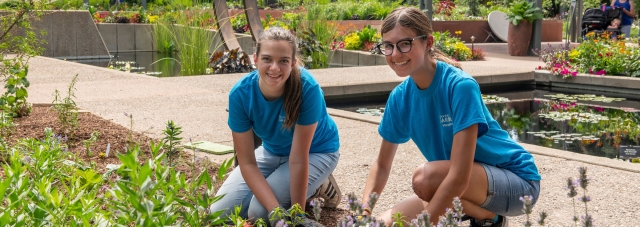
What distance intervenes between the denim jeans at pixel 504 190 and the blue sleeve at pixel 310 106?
714 mm

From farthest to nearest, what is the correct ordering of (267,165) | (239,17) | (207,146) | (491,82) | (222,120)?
(239,17), (491,82), (222,120), (207,146), (267,165)

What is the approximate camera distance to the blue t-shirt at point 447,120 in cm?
265

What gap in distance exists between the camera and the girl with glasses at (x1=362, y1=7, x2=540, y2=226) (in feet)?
8.62

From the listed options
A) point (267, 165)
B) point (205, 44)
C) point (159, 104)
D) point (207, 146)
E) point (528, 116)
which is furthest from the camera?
point (205, 44)

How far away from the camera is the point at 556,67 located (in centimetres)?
1033

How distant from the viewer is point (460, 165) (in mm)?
2598

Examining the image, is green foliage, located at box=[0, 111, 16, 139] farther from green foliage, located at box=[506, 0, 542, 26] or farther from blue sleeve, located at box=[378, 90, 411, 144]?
green foliage, located at box=[506, 0, 542, 26]

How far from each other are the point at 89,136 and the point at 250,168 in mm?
2390

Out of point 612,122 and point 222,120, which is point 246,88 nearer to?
point 222,120

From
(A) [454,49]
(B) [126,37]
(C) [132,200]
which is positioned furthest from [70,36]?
(C) [132,200]

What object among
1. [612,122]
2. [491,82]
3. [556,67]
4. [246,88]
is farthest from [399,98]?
[556,67]

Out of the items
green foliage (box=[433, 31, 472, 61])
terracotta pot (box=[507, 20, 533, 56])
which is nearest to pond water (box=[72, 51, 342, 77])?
green foliage (box=[433, 31, 472, 61])

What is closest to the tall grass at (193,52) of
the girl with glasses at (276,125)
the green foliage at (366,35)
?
the green foliage at (366,35)

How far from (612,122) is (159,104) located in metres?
4.33
